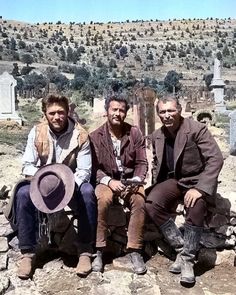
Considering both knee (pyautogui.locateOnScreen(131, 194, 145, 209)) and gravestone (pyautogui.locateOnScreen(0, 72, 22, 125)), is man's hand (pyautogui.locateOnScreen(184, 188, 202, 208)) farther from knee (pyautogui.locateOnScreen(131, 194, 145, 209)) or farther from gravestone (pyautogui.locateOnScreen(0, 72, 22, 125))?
gravestone (pyautogui.locateOnScreen(0, 72, 22, 125))

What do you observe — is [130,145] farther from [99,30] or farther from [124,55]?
[99,30]

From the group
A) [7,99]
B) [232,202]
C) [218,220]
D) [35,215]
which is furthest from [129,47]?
[35,215]

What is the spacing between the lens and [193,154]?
4.25 m

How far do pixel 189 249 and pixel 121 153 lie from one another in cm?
99

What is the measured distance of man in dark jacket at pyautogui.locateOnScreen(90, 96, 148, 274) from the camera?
422 cm

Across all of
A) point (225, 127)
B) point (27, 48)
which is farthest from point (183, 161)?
point (27, 48)

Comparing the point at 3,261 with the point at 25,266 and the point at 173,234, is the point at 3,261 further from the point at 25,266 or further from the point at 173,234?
the point at 173,234

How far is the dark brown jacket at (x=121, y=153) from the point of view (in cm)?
443

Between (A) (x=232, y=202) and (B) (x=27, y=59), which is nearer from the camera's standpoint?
(A) (x=232, y=202)

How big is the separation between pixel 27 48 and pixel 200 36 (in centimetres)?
3297

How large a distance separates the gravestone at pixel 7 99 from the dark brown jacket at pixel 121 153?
14.8 m

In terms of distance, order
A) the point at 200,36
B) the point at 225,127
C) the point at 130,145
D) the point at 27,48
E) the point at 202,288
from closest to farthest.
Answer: the point at 202,288
the point at 130,145
the point at 225,127
the point at 27,48
the point at 200,36

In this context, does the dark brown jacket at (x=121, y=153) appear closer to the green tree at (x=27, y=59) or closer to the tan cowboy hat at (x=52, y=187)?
the tan cowboy hat at (x=52, y=187)

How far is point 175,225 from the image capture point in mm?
4293
